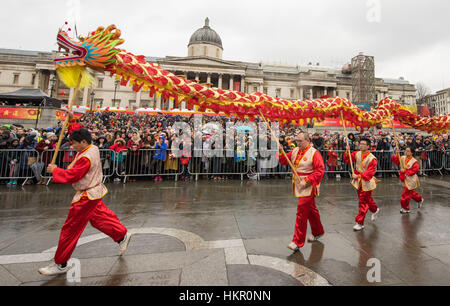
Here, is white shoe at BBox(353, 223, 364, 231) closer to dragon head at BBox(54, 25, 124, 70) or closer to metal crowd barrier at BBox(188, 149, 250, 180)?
dragon head at BBox(54, 25, 124, 70)

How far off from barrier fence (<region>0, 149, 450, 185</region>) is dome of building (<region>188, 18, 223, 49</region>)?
53.8 m

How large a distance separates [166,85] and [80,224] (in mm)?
2220

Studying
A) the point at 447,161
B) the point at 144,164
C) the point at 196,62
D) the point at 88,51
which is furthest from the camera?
the point at 196,62

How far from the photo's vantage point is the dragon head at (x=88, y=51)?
292 cm

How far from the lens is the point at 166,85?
3342mm

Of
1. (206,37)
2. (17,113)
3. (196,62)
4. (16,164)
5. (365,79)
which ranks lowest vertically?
(16,164)

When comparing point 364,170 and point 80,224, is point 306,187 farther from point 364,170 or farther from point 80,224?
point 80,224

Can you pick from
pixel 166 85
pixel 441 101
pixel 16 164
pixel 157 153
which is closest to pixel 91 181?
pixel 166 85

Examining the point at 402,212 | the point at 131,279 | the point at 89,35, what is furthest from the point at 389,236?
the point at 89,35

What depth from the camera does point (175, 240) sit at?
3.67 m

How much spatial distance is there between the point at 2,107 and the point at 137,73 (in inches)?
888

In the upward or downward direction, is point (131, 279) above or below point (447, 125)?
below

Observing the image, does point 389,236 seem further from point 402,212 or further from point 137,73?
point 137,73

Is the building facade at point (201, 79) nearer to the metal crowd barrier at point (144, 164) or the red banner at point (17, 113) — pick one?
the red banner at point (17, 113)
